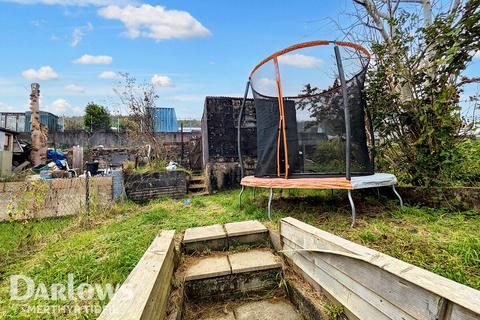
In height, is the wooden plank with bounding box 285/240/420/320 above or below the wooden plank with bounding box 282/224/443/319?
below

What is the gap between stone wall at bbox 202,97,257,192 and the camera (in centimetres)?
553

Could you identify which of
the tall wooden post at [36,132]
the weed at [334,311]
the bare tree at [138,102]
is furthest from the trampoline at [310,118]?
the tall wooden post at [36,132]

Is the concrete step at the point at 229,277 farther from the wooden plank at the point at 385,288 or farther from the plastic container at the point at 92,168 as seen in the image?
the plastic container at the point at 92,168

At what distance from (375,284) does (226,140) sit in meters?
4.91

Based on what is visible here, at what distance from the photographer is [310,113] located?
3.17 meters

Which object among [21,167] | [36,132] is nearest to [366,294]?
[36,132]

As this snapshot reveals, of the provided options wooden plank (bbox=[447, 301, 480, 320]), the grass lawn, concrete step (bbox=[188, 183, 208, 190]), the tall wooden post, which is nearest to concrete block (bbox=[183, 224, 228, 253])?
the grass lawn

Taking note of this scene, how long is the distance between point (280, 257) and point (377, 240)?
2.32 feet

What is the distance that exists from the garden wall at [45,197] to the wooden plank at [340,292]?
3.76 meters

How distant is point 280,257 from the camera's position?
1.80 meters

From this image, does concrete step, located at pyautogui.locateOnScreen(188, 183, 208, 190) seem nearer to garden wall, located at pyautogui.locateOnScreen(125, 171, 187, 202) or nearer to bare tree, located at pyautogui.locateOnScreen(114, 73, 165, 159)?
garden wall, located at pyautogui.locateOnScreen(125, 171, 187, 202)

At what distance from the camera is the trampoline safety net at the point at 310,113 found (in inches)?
105

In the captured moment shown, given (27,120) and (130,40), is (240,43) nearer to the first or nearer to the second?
(130,40)

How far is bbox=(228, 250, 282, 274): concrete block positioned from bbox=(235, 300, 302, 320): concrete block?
0.22 m
